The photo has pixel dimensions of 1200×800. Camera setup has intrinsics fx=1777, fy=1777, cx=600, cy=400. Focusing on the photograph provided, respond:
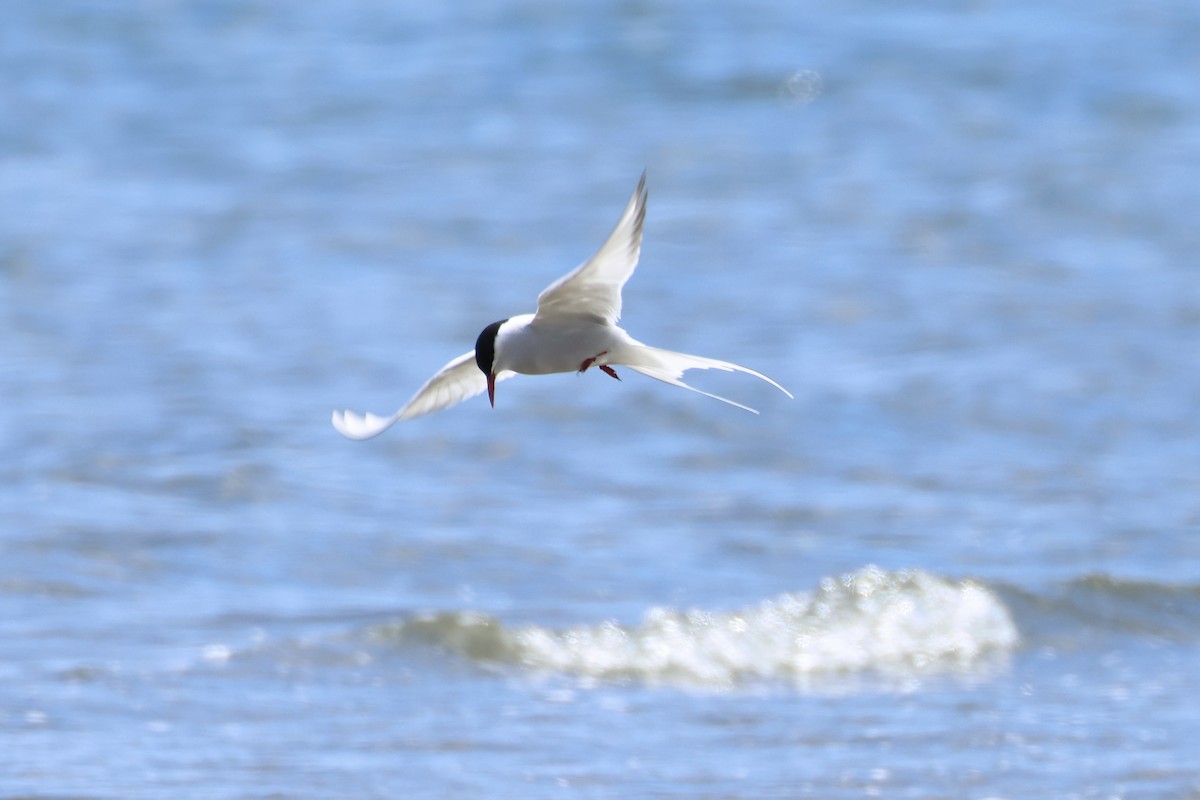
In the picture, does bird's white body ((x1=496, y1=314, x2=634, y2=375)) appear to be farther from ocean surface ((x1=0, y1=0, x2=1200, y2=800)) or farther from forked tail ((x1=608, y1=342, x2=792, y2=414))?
ocean surface ((x1=0, y1=0, x2=1200, y2=800))

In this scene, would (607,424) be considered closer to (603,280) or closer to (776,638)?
(776,638)

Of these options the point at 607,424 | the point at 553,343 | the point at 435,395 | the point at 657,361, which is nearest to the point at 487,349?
the point at 553,343

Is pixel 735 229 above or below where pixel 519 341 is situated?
below

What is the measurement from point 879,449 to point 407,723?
3.62m

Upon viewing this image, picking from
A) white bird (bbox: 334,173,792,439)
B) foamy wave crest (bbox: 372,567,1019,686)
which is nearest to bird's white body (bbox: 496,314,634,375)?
white bird (bbox: 334,173,792,439)

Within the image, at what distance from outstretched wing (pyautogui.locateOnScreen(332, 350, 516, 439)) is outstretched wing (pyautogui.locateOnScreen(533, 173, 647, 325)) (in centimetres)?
52

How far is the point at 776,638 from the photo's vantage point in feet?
21.8

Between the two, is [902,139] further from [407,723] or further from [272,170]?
[407,723]

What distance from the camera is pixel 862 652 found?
654cm

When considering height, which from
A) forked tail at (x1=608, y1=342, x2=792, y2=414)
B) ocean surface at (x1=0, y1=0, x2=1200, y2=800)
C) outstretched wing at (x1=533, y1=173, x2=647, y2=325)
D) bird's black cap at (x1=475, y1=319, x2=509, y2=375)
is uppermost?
outstretched wing at (x1=533, y1=173, x2=647, y2=325)

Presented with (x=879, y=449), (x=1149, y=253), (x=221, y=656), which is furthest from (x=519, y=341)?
(x=1149, y=253)

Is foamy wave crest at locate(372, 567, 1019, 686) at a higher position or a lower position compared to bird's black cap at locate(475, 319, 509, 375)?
lower

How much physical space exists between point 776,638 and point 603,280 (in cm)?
298

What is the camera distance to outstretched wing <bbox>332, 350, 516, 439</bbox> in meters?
4.62
